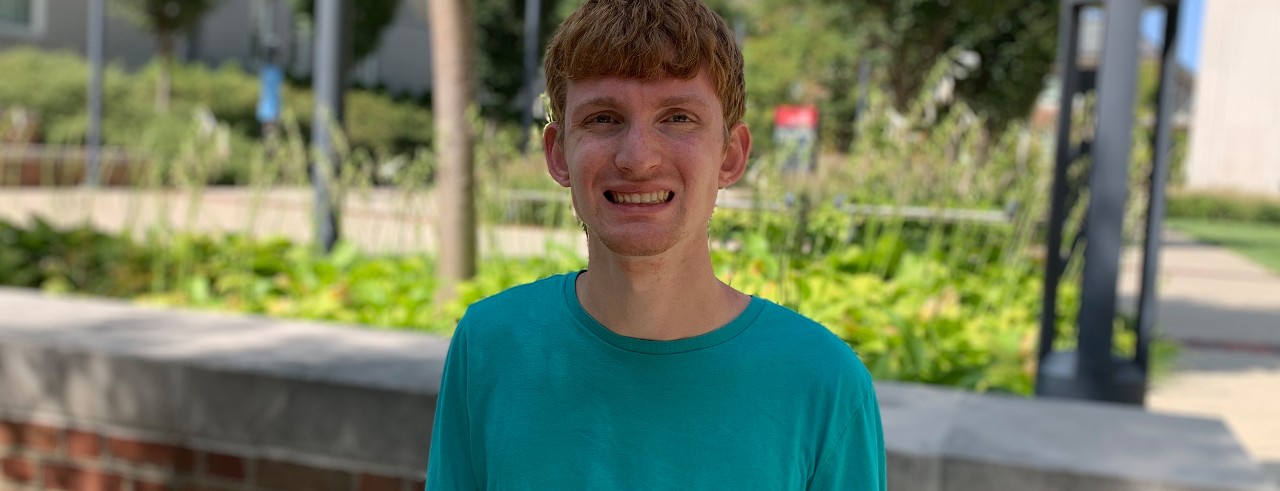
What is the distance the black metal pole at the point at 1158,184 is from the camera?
14.9 feet

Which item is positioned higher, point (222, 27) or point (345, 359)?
point (222, 27)

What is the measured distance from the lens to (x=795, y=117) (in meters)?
20.9

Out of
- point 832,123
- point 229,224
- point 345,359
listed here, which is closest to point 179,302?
point 345,359

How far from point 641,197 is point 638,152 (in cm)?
5

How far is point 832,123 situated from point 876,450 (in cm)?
2284

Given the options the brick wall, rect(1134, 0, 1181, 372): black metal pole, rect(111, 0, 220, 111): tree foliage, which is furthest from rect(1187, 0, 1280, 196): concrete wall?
the brick wall

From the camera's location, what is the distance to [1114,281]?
421 cm

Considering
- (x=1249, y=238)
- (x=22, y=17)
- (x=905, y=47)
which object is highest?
(x=22, y=17)

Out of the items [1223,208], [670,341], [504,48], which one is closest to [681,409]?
[670,341]

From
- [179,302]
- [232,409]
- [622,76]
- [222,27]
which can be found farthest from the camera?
[222,27]

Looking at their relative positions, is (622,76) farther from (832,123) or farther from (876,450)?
(832,123)

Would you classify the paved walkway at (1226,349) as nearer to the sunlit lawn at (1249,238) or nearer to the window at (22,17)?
the sunlit lawn at (1249,238)

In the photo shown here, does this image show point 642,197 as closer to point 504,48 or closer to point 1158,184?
Answer: point 1158,184

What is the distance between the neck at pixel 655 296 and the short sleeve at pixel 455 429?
0.54ft
